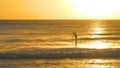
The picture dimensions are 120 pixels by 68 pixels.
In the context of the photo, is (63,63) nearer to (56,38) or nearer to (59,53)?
(59,53)

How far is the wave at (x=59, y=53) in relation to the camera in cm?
265

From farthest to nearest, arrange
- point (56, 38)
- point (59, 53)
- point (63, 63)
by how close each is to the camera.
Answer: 1. point (56, 38)
2. point (59, 53)
3. point (63, 63)

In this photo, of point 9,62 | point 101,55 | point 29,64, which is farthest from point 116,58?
point 9,62

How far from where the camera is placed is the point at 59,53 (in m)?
2.71

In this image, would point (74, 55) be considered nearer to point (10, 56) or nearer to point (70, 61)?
point (70, 61)

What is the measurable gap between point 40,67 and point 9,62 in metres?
0.31

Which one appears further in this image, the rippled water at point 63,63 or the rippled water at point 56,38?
the rippled water at point 56,38

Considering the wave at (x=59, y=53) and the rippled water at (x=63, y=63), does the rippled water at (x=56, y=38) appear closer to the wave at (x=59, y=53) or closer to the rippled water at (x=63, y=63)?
the wave at (x=59, y=53)

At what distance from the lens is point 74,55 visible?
268 cm

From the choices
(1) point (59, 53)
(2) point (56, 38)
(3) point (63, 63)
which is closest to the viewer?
(3) point (63, 63)

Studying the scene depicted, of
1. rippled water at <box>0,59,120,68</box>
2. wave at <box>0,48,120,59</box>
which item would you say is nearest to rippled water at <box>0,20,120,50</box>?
wave at <box>0,48,120,59</box>

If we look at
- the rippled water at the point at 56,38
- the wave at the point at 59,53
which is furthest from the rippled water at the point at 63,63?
the rippled water at the point at 56,38

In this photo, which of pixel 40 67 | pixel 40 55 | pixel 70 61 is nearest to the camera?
pixel 40 67

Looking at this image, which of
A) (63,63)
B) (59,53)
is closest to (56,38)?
(59,53)
